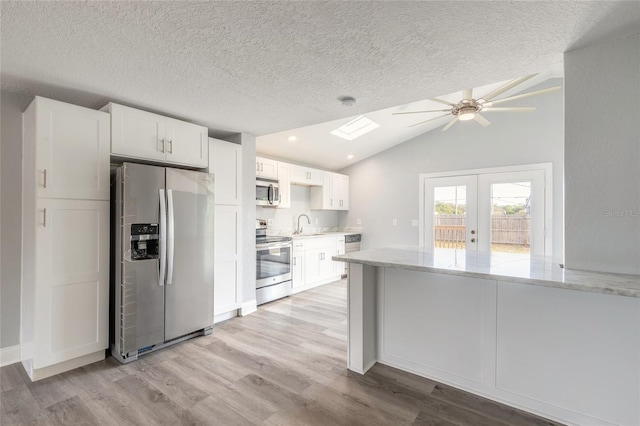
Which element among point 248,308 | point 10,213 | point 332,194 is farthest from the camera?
point 332,194

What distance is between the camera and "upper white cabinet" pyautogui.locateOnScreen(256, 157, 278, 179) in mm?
4312

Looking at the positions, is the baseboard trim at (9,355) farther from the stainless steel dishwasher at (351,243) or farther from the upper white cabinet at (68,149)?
the stainless steel dishwasher at (351,243)

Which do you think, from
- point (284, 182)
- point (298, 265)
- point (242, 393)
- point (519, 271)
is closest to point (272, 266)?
point (298, 265)

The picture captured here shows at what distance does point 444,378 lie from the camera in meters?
2.10

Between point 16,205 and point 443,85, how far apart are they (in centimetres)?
376

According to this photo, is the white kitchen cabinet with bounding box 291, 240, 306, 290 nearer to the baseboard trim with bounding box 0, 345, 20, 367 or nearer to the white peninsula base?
the white peninsula base

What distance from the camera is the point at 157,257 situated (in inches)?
99.3

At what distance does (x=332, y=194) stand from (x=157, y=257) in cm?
385

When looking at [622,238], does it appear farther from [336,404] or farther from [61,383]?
[61,383]

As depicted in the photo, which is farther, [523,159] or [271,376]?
[523,159]

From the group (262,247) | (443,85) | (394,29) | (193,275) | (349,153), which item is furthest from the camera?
(349,153)

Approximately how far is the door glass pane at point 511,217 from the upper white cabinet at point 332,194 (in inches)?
111

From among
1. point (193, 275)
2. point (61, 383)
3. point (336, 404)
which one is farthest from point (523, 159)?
point (61, 383)

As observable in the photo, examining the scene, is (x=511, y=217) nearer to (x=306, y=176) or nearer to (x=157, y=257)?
(x=306, y=176)
